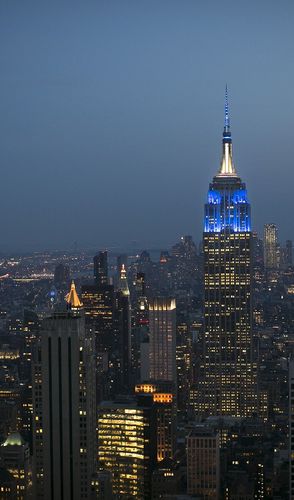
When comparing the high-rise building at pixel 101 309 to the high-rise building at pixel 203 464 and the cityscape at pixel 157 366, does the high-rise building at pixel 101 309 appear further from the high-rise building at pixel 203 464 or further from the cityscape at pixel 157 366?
the high-rise building at pixel 203 464

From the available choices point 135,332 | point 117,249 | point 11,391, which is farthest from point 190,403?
point 117,249

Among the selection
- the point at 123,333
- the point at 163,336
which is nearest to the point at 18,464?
the point at 123,333

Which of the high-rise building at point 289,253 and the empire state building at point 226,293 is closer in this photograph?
the high-rise building at point 289,253

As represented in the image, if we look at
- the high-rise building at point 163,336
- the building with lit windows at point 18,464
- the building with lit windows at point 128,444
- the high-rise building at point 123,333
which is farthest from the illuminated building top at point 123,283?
the building with lit windows at point 18,464

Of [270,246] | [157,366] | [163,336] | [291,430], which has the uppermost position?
[270,246]

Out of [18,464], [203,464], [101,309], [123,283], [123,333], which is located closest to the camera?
[18,464]

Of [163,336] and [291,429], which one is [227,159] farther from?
[291,429]

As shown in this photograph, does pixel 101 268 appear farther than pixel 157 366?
No
